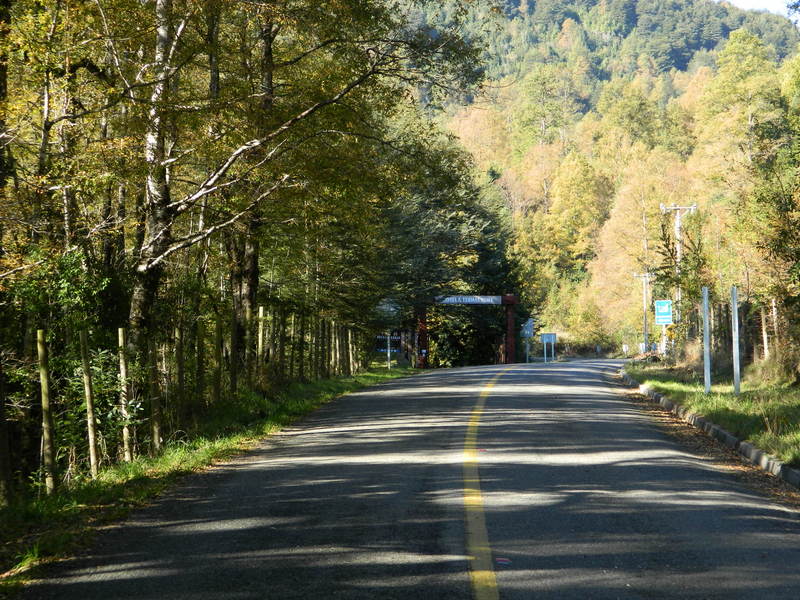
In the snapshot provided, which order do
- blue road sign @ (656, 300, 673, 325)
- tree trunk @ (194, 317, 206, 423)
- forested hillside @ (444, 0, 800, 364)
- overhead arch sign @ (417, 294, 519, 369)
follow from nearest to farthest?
1. tree trunk @ (194, 317, 206, 423)
2. forested hillside @ (444, 0, 800, 364)
3. blue road sign @ (656, 300, 673, 325)
4. overhead arch sign @ (417, 294, 519, 369)

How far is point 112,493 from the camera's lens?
8562mm

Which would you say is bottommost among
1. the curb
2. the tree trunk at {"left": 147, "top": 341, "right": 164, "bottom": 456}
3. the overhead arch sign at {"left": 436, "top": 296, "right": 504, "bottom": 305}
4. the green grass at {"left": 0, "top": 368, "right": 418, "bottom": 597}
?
the curb

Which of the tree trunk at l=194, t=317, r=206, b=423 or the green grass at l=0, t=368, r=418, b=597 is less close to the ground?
the tree trunk at l=194, t=317, r=206, b=423

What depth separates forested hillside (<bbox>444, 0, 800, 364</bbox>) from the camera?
23266mm

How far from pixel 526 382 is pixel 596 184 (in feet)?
238

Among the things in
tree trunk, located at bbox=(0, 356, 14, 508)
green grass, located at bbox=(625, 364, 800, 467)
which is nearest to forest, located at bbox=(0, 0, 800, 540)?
tree trunk, located at bbox=(0, 356, 14, 508)

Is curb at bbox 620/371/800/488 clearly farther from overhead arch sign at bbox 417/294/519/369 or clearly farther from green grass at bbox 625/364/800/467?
overhead arch sign at bbox 417/294/519/369

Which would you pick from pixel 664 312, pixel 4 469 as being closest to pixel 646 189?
pixel 664 312

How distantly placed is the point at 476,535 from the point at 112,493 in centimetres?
396

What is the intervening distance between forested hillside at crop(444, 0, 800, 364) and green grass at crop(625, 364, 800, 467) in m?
1.57

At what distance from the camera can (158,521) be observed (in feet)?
24.3

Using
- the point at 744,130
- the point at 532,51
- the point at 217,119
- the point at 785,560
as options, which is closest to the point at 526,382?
the point at 217,119

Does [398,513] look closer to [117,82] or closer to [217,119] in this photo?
[217,119]

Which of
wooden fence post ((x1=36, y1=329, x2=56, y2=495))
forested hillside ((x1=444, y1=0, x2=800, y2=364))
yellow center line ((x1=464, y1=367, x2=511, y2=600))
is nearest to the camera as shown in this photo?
yellow center line ((x1=464, y1=367, x2=511, y2=600))
